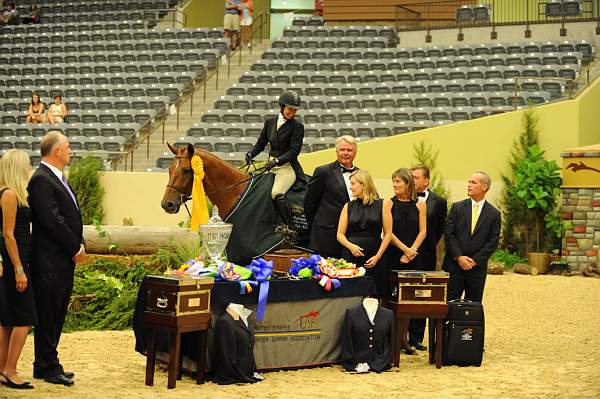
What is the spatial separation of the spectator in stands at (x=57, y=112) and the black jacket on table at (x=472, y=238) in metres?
14.6

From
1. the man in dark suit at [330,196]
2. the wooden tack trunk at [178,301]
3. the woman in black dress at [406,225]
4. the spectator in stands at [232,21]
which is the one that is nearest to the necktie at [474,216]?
the woman in black dress at [406,225]

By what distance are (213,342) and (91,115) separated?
15.2 meters

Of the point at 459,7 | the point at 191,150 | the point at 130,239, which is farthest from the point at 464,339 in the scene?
the point at 459,7

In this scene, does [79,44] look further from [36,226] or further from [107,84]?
[36,226]

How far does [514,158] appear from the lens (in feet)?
57.8

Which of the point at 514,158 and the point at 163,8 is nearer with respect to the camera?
the point at 514,158

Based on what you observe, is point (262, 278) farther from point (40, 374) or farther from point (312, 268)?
point (40, 374)

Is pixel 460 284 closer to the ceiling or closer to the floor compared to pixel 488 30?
closer to the floor

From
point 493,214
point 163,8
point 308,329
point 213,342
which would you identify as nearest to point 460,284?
point 493,214

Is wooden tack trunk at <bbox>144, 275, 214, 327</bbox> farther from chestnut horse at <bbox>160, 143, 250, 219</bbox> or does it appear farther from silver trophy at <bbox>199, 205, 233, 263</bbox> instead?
chestnut horse at <bbox>160, 143, 250, 219</bbox>

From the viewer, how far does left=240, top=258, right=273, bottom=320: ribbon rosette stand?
7719 millimetres

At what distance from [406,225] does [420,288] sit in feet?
2.40

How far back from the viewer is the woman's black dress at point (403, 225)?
349 inches

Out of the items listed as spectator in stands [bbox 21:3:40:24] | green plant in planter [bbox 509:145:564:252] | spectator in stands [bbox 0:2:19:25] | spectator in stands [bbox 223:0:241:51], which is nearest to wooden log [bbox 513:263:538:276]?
green plant in planter [bbox 509:145:564:252]
